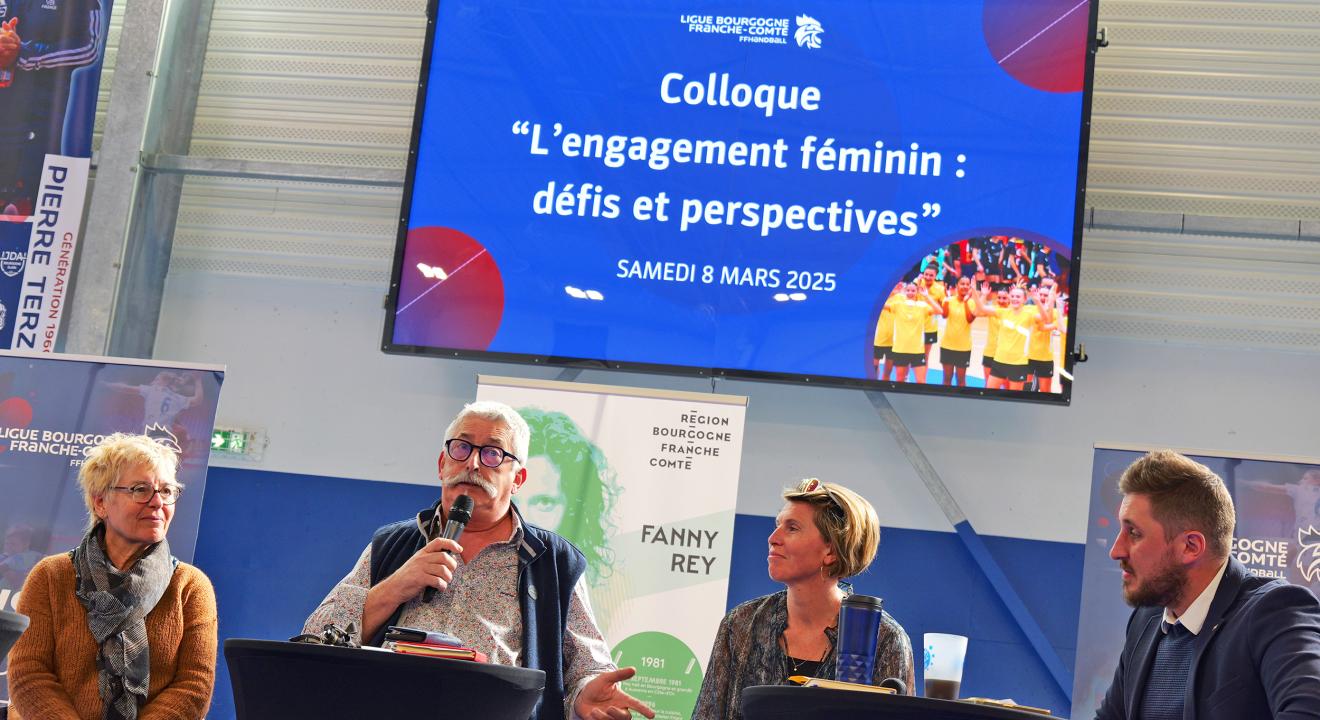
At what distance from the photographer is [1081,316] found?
5.68 metres

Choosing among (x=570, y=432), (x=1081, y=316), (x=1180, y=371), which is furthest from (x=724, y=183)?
(x=1180, y=371)

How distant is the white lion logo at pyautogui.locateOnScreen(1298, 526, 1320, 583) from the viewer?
14.4 ft

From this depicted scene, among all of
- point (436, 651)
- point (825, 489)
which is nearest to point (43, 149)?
point (825, 489)

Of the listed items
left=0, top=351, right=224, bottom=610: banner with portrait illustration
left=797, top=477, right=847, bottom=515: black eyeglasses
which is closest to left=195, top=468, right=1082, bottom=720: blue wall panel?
left=0, top=351, right=224, bottom=610: banner with portrait illustration

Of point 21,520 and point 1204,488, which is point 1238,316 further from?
point 21,520

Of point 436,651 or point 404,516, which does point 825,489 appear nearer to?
point 436,651

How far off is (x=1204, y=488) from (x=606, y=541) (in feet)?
8.80

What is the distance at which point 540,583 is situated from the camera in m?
2.90

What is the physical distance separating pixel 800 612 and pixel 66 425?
10.8 feet

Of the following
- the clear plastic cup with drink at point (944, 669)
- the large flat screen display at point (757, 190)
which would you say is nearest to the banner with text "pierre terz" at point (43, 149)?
the large flat screen display at point (757, 190)

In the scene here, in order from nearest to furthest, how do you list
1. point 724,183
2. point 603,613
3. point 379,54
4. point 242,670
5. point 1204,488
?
point 242,670 → point 1204,488 → point 603,613 → point 724,183 → point 379,54

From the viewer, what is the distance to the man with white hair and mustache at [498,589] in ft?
8.91

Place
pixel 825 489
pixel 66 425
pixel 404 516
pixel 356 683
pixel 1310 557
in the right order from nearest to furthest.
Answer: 1. pixel 356 683
2. pixel 825 489
3. pixel 1310 557
4. pixel 66 425
5. pixel 404 516

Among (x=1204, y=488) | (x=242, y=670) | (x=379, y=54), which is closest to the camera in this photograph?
(x=242, y=670)
